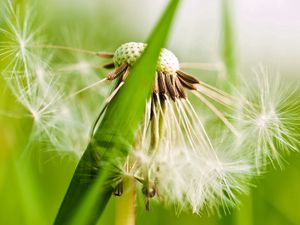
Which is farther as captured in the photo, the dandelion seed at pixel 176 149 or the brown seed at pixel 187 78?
the brown seed at pixel 187 78

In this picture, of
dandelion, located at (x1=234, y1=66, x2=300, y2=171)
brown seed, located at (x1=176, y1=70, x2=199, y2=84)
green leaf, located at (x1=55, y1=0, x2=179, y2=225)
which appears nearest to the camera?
green leaf, located at (x1=55, y1=0, x2=179, y2=225)

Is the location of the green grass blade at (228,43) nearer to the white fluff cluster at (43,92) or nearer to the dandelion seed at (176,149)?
the dandelion seed at (176,149)

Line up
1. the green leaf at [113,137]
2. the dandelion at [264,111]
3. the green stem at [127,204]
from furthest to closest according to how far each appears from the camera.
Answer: the dandelion at [264,111]
the green stem at [127,204]
the green leaf at [113,137]

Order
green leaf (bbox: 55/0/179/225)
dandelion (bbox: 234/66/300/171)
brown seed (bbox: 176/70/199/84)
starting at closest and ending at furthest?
1. green leaf (bbox: 55/0/179/225)
2. brown seed (bbox: 176/70/199/84)
3. dandelion (bbox: 234/66/300/171)

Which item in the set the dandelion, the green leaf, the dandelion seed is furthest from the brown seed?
the green leaf

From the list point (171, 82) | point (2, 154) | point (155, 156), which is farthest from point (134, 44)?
point (2, 154)

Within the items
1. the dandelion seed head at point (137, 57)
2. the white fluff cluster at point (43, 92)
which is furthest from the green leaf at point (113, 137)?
the white fluff cluster at point (43, 92)

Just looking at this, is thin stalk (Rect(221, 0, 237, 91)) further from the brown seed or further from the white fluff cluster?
the white fluff cluster
